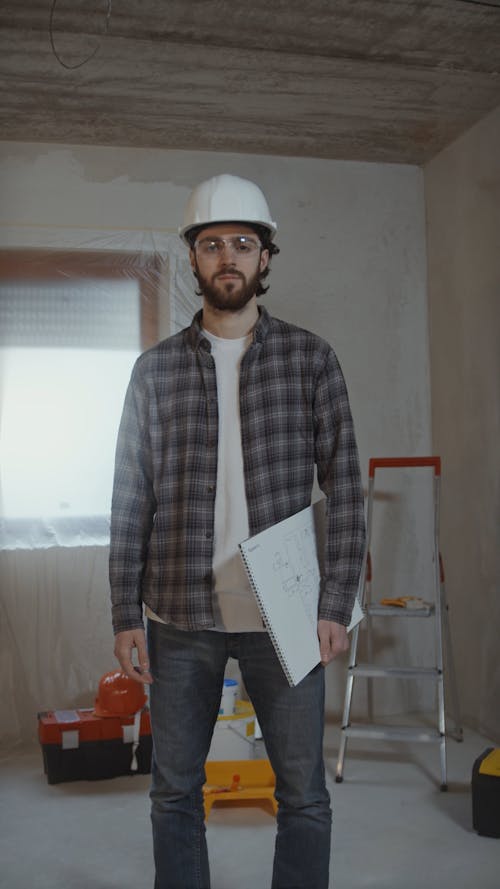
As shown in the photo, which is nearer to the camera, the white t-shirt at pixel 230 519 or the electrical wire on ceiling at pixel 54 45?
the white t-shirt at pixel 230 519

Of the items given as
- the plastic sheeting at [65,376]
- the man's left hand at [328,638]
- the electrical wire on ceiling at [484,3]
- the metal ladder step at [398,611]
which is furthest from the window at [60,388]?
the man's left hand at [328,638]

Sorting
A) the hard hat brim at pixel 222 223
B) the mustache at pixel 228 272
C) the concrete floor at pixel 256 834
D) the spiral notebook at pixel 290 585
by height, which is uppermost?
the hard hat brim at pixel 222 223

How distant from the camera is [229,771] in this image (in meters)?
3.05

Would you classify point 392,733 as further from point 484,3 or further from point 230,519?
point 484,3

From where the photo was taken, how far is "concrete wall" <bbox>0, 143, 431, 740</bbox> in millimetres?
3936

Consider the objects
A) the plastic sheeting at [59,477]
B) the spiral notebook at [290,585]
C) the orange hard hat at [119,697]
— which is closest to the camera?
the spiral notebook at [290,585]

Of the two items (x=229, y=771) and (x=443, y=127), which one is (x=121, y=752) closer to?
(x=229, y=771)

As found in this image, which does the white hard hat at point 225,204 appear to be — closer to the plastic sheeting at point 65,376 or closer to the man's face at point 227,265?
the man's face at point 227,265

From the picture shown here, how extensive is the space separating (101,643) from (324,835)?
236 centimetres

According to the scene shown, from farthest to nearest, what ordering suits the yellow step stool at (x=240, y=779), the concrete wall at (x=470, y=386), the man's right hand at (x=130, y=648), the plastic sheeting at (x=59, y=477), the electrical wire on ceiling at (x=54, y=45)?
1. the plastic sheeting at (x=59, y=477)
2. the concrete wall at (x=470, y=386)
3. the yellow step stool at (x=240, y=779)
4. the electrical wire on ceiling at (x=54, y=45)
5. the man's right hand at (x=130, y=648)

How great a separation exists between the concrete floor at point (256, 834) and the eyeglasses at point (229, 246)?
1701 mm

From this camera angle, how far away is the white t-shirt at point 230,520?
1678 mm

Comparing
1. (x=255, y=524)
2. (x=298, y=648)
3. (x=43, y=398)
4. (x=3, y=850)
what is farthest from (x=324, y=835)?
(x=43, y=398)

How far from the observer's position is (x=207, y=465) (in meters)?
1.73
